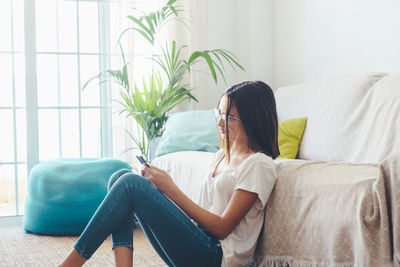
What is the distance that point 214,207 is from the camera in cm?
169

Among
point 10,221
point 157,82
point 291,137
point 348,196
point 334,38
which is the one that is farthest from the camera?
point 10,221

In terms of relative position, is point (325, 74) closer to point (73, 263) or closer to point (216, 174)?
point (216, 174)

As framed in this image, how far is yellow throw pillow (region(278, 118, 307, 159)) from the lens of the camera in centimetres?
277

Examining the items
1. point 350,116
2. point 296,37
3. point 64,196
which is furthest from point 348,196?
point 296,37

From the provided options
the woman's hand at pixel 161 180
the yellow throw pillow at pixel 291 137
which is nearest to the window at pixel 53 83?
the yellow throw pillow at pixel 291 137

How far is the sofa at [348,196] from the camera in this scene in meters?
1.31

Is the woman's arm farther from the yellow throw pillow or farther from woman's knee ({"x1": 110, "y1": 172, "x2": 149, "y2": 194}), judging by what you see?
the yellow throw pillow

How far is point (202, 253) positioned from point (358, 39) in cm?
186

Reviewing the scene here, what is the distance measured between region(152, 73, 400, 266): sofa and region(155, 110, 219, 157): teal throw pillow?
67 centimetres

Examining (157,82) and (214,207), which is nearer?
(214,207)

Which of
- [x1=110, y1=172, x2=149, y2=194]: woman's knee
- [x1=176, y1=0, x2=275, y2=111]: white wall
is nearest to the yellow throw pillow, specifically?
[x1=176, y1=0, x2=275, y2=111]: white wall

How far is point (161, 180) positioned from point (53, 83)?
235cm

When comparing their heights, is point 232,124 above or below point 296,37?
below

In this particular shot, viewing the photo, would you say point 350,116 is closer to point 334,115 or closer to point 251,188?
point 334,115
